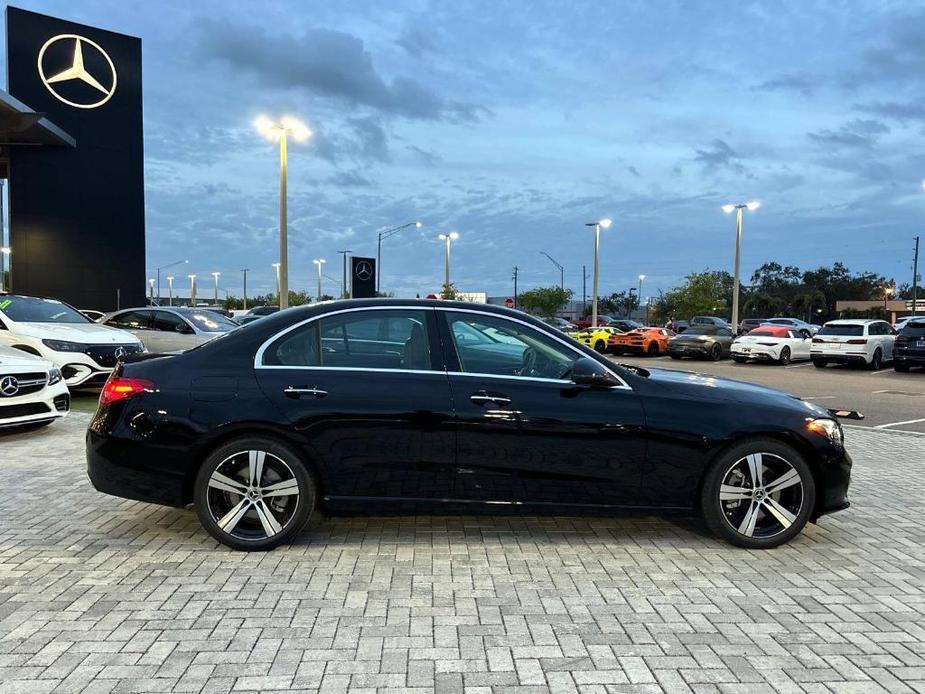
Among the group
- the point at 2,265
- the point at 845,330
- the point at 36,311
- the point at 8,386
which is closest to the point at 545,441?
the point at 8,386

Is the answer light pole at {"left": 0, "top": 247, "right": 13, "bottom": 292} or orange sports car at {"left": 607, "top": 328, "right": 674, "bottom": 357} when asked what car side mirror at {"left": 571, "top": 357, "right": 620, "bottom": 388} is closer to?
orange sports car at {"left": 607, "top": 328, "right": 674, "bottom": 357}

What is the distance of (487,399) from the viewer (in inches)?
163

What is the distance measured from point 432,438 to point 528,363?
80 cm

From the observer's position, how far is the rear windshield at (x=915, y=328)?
19672 mm

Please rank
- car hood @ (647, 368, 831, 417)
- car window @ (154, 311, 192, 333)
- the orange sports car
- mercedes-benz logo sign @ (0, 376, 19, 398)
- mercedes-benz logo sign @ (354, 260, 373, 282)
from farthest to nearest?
the orange sports car
mercedes-benz logo sign @ (354, 260, 373, 282)
car window @ (154, 311, 192, 333)
mercedes-benz logo sign @ (0, 376, 19, 398)
car hood @ (647, 368, 831, 417)

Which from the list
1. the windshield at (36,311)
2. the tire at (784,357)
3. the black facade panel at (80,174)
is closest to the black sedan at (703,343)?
the tire at (784,357)

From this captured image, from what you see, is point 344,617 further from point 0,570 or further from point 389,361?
point 0,570

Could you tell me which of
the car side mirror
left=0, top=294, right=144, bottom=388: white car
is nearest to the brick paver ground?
the car side mirror

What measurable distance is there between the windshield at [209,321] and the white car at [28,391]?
246 inches

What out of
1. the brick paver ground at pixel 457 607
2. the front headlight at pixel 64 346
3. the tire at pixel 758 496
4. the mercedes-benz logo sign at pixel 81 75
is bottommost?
the brick paver ground at pixel 457 607

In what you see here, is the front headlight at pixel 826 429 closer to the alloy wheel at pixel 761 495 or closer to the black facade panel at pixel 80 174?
the alloy wheel at pixel 761 495

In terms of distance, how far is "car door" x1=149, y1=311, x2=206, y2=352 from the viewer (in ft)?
44.9

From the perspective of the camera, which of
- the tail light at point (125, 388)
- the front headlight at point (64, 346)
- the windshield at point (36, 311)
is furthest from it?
the windshield at point (36, 311)

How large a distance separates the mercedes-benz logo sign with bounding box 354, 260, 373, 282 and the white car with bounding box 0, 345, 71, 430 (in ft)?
32.8
